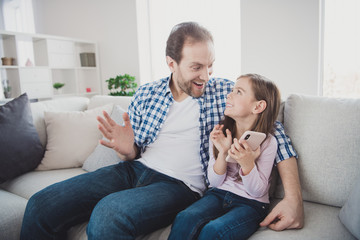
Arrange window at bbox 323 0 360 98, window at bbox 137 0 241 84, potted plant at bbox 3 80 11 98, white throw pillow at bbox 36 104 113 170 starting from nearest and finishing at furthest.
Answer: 1. white throw pillow at bbox 36 104 113 170
2. window at bbox 323 0 360 98
3. window at bbox 137 0 241 84
4. potted plant at bbox 3 80 11 98

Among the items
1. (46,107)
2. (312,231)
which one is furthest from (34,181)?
(312,231)

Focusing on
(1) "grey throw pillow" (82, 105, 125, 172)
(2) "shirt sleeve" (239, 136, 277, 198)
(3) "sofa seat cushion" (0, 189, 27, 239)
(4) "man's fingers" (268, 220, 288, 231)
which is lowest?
(3) "sofa seat cushion" (0, 189, 27, 239)

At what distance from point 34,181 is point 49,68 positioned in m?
2.67

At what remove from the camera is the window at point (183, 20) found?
3.19 metres

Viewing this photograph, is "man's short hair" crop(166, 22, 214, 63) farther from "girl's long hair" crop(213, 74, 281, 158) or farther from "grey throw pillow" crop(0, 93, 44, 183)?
"grey throw pillow" crop(0, 93, 44, 183)

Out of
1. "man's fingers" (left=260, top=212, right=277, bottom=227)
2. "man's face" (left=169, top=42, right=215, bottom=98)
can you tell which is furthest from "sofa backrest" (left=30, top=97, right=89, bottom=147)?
"man's fingers" (left=260, top=212, right=277, bottom=227)

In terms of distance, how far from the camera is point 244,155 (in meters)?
0.98

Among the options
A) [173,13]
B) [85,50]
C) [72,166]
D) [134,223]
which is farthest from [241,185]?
[85,50]

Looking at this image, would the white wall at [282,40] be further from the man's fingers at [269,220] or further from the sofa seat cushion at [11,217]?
the sofa seat cushion at [11,217]

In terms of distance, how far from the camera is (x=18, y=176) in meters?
1.65

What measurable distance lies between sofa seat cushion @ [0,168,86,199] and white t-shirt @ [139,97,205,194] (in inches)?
23.4

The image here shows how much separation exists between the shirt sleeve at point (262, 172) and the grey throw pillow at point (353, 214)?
A: 0.29 m

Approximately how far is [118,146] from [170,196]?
33 centimetres

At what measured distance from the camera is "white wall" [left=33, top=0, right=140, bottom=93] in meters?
3.85
